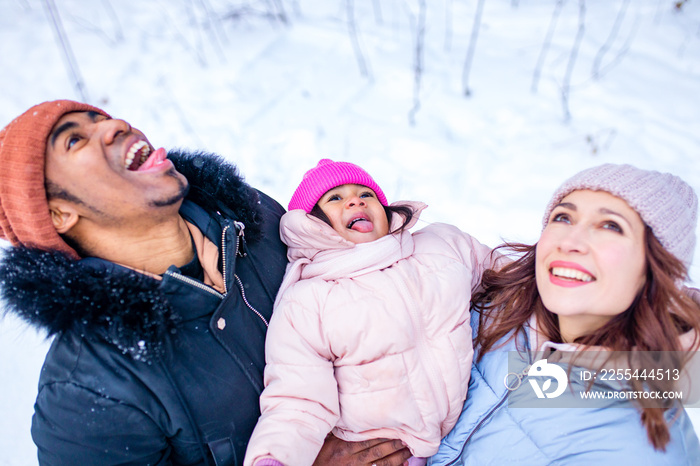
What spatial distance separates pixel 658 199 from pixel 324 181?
1344mm

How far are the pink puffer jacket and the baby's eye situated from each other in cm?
58

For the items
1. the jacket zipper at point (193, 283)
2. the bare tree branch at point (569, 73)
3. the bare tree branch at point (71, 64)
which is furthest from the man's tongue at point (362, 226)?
the bare tree branch at point (71, 64)

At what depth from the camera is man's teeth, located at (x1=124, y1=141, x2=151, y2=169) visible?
1698mm

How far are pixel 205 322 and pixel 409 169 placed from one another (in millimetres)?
2046

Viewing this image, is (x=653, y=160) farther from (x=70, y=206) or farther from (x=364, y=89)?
(x=70, y=206)

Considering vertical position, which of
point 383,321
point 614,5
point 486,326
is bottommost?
point 486,326

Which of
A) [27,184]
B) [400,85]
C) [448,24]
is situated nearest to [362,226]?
[27,184]

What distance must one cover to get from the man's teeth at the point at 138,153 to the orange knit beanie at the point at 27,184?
0.88 feet

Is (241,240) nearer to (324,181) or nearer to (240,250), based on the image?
(240,250)

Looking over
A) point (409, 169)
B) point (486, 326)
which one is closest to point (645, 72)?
point (409, 169)

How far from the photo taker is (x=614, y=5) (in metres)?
4.07

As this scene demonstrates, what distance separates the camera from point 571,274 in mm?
1459

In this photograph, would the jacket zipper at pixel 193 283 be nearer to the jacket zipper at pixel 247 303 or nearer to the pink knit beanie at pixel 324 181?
the jacket zipper at pixel 247 303

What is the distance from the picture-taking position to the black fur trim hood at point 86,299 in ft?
4.48
